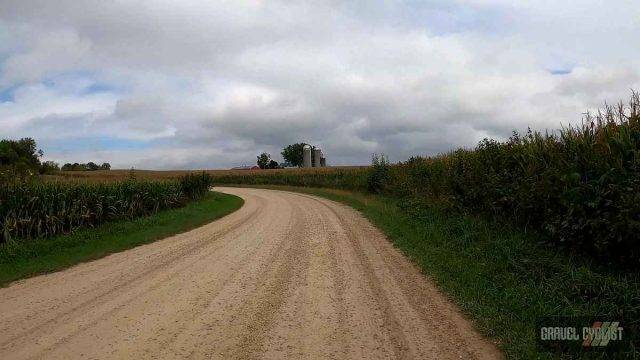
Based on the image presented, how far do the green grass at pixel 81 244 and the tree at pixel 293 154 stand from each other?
335ft

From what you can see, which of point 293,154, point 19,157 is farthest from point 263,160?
point 19,157

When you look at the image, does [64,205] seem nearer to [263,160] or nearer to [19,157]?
[19,157]

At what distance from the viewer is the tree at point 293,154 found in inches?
4791

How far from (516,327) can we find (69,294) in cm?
722

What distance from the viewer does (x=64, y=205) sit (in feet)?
50.5

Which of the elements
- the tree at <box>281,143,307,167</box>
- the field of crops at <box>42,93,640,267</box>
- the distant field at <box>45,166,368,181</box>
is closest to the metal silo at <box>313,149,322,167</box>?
the distant field at <box>45,166,368,181</box>

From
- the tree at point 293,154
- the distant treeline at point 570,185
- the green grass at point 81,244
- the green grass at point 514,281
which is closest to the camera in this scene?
the green grass at point 514,281

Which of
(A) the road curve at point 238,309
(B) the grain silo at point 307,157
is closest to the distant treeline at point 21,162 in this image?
(A) the road curve at point 238,309

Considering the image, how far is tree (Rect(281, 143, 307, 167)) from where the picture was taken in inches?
4791

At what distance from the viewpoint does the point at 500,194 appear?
36.8 feet

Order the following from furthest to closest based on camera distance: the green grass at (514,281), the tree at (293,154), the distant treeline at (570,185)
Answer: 1. the tree at (293,154)
2. the distant treeline at (570,185)
3. the green grass at (514,281)

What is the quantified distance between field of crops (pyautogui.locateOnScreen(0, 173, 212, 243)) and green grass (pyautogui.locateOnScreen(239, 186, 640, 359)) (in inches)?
460

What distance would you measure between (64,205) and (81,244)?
2935 millimetres

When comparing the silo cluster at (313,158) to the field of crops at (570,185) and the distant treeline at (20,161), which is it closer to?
the distant treeline at (20,161)
